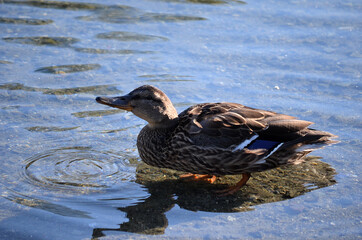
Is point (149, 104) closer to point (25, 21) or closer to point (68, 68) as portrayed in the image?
point (68, 68)

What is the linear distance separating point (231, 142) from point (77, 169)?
170cm

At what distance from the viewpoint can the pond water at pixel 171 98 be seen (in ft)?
17.0

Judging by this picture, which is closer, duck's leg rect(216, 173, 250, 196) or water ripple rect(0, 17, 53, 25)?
duck's leg rect(216, 173, 250, 196)

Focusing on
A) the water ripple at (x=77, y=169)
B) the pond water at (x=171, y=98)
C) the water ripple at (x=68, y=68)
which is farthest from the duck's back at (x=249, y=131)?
the water ripple at (x=68, y=68)

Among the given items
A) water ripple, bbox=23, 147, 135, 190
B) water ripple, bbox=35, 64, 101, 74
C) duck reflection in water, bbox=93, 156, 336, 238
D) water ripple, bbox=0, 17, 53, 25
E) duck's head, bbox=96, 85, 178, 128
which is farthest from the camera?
water ripple, bbox=0, 17, 53, 25

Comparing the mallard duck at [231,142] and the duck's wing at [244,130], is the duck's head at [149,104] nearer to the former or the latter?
the mallard duck at [231,142]

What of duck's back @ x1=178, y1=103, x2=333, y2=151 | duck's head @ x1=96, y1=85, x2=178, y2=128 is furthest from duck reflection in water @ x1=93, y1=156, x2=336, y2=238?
duck's head @ x1=96, y1=85, x2=178, y2=128

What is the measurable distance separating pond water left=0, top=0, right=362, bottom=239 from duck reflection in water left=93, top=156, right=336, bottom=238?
0.06ft

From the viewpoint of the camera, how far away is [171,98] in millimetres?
7508

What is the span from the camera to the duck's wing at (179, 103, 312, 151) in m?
5.72

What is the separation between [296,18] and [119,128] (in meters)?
4.49

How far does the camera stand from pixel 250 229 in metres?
5.07

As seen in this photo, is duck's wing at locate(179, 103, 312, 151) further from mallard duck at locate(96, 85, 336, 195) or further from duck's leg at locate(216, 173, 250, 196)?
duck's leg at locate(216, 173, 250, 196)

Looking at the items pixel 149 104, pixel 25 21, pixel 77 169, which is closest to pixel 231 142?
pixel 149 104
